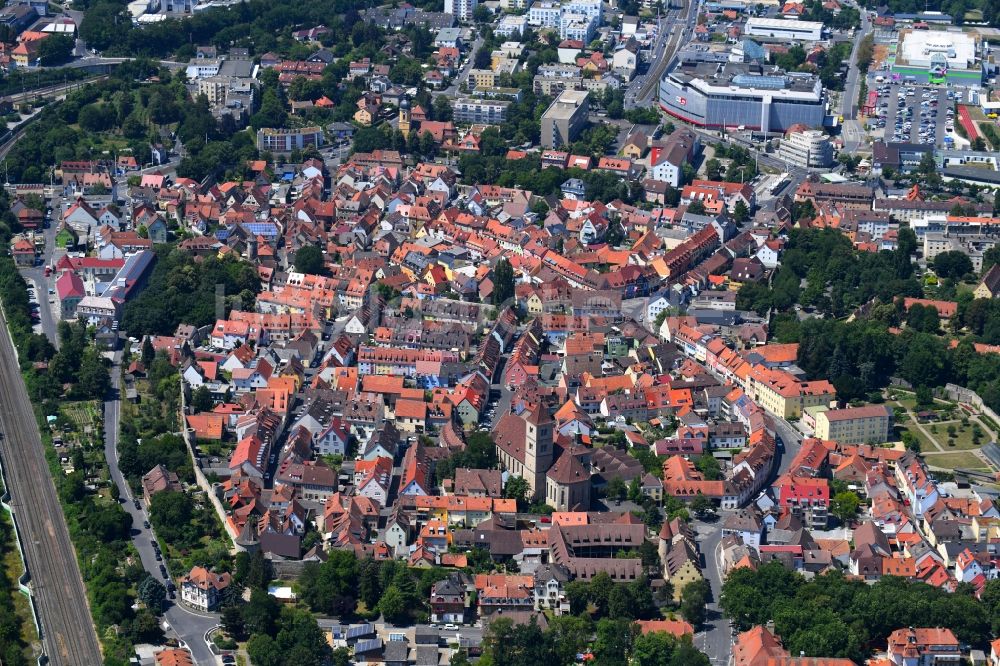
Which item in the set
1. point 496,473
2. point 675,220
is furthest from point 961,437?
point 675,220

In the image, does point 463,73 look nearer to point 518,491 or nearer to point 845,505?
point 518,491

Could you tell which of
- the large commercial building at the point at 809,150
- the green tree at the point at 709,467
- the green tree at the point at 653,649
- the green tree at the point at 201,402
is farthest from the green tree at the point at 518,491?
the large commercial building at the point at 809,150

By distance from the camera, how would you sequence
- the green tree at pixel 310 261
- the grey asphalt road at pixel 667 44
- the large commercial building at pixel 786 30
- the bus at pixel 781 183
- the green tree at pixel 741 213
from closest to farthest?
the green tree at pixel 310 261, the green tree at pixel 741 213, the bus at pixel 781 183, the grey asphalt road at pixel 667 44, the large commercial building at pixel 786 30

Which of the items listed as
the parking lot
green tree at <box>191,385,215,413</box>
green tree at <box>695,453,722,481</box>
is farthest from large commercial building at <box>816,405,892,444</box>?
the parking lot

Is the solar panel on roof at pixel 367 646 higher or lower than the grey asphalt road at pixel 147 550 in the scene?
higher

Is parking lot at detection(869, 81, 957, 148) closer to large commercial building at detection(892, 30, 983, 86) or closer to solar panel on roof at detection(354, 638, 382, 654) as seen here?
large commercial building at detection(892, 30, 983, 86)

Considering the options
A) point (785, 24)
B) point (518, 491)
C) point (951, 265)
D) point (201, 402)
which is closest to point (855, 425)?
point (518, 491)

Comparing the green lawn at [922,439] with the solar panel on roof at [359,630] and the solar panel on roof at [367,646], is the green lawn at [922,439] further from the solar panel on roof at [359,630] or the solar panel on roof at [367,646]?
the solar panel on roof at [367,646]
